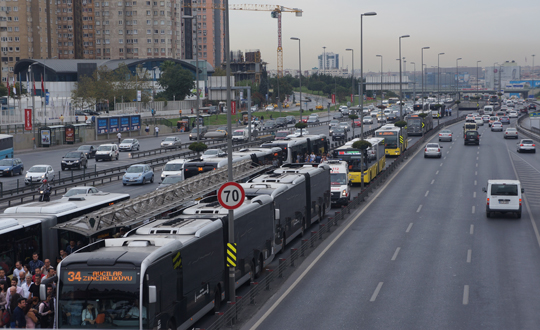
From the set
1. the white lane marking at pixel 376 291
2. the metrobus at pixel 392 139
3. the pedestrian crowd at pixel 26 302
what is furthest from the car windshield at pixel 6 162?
the white lane marking at pixel 376 291

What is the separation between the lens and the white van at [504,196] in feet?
96.0

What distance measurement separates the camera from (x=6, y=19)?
15138 centimetres

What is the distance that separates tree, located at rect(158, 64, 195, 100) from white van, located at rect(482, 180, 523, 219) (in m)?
109

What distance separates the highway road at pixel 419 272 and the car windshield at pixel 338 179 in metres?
1.97

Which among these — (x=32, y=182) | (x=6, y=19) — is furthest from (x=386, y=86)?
(x=32, y=182)

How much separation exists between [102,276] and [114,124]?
229ft

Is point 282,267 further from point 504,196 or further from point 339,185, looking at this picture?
point 339,185

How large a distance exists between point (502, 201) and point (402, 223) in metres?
4.98

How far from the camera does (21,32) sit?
152 metres

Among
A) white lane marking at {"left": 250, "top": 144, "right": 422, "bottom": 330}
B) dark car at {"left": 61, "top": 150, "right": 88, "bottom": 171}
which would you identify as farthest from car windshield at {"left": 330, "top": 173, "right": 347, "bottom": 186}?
dark car at {"left": 61, "top": 150, "right": 88, "bottom": 171}

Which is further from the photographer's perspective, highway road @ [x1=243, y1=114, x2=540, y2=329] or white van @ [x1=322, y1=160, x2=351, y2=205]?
white van @ [x1=322, y1=160, x2=351, y2=205]

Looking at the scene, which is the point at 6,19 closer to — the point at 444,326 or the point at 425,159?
the point at 425,159

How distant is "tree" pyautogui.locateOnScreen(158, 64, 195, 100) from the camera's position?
13275 centimetres

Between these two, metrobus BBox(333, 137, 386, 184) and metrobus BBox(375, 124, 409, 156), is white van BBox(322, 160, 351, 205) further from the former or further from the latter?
metrobus BBox(375, 124, 409, 156)
